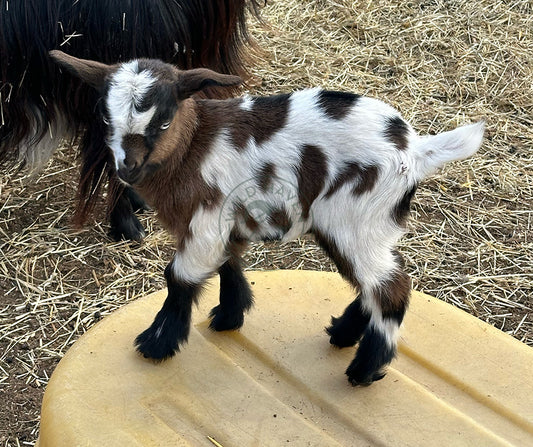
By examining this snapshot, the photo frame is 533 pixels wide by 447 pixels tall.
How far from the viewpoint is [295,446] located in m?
1.96

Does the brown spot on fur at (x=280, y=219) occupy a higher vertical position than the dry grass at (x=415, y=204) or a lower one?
higher

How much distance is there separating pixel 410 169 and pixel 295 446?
2.53 ft

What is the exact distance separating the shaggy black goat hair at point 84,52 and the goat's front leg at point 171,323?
2.95 feet

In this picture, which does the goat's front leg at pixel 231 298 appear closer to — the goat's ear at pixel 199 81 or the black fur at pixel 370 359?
the black fur at pixel 370 359

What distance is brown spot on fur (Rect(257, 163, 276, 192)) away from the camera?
1904 millimetres

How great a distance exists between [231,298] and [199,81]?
0.76 meters

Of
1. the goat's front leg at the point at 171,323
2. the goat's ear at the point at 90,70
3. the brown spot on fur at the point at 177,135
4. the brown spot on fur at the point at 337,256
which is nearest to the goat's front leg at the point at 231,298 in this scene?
the goat's front leg at the point at 171,323

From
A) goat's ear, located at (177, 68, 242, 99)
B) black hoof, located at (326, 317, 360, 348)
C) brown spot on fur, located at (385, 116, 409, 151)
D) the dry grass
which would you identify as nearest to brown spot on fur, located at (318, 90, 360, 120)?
brown spot on fur, located at (385, 116, 409, 151)

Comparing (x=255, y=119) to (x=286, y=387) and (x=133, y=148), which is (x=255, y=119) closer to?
(x=133, y=148)

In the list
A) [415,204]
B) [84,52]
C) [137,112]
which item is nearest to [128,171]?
[137,112]

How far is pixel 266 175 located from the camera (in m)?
1.91

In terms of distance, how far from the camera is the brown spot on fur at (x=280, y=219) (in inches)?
76.7

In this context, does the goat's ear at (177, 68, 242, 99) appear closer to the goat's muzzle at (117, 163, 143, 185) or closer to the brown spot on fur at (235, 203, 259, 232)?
the goat's muzzle at (117, 163, 143, 185)

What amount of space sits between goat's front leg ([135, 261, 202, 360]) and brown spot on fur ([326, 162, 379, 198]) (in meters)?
0.48
